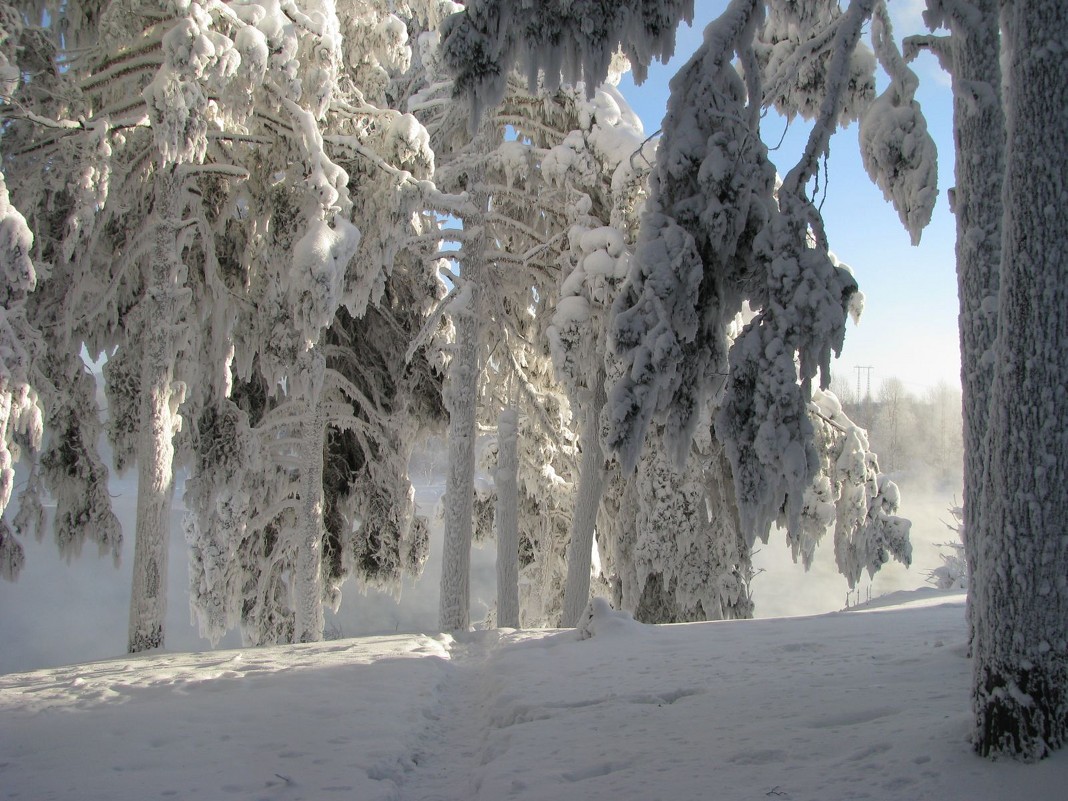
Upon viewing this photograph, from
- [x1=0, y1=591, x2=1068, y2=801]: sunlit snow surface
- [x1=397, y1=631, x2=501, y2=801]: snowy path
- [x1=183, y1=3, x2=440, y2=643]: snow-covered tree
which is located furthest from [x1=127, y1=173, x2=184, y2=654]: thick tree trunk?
[x1=397, y1=631, x2=501, y2=801]: snowy path

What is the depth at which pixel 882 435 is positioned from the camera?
184ft

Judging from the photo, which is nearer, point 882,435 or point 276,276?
point 276,276

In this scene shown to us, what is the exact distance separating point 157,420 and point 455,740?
6.81 metres

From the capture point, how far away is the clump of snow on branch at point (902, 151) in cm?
531

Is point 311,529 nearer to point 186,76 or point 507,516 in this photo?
point 507,516

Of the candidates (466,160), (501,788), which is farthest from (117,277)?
(501,788)

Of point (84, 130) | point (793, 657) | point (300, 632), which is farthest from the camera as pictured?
point (300, 632)

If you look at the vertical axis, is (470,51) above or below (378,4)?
below

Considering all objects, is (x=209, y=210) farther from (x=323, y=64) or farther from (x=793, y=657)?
(x=793, y=657)

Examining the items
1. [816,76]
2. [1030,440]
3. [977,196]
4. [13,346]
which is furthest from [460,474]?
[1030,440]

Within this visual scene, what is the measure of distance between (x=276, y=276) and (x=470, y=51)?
6562 millimetres

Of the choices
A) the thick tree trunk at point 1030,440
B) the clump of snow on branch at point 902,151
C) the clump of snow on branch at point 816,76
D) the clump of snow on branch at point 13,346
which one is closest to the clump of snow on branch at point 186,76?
the clump of snow on branch at point 13,346

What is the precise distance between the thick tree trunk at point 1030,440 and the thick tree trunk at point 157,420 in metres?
9.43

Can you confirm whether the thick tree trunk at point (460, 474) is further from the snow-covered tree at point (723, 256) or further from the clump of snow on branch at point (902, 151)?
the clump of snow on branch at point (902, 151)
